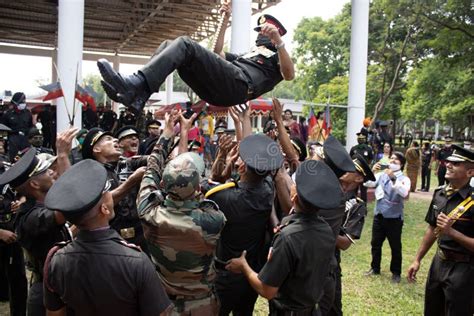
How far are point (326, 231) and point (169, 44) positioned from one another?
1745 mm

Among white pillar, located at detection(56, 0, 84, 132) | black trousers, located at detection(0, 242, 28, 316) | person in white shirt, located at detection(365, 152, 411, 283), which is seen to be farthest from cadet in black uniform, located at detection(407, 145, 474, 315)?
white pillar, located at detection(56, 0, 84, 132)

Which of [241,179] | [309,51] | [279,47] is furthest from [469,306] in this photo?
[309,51]

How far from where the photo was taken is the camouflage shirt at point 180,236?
2.76 m

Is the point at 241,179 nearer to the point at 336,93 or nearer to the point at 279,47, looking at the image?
the point at 279,47

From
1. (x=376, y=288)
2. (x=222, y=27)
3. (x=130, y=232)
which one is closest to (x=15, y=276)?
(x=130, y=232)

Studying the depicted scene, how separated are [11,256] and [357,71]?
11.5 m

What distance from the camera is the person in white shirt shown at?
6.94m

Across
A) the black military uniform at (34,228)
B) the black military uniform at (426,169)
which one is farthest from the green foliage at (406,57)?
the black military uniform at (34,228)

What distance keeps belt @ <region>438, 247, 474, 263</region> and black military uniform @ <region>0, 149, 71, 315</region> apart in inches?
127

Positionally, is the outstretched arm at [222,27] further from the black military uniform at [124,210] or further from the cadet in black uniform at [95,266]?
the cadet in black uniform at [95,266]

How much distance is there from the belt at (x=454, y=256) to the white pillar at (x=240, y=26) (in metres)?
7.65

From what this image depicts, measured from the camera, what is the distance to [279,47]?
3.54 m

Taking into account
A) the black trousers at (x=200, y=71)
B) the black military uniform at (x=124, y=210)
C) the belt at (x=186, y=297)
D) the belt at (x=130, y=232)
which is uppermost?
the black trousers at (x=200, y=71)

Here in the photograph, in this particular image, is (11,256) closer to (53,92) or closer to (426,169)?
(53,92)
